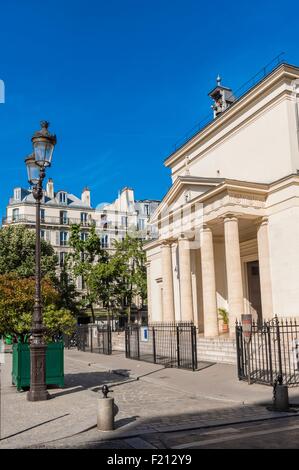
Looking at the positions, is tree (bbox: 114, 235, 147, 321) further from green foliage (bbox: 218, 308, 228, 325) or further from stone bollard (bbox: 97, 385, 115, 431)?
stone bollard (bbox: 97, 385, 115, 431)

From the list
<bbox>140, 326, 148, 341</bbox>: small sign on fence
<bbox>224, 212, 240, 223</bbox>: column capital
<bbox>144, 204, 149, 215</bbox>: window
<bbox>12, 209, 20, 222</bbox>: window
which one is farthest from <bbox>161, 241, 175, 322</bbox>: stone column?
<bbox>144, 204, 149, 215</bbox>: window

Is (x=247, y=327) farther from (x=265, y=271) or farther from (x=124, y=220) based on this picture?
(x=124, y=220)

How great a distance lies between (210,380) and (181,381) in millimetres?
863

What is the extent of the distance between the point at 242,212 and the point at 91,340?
449 inches

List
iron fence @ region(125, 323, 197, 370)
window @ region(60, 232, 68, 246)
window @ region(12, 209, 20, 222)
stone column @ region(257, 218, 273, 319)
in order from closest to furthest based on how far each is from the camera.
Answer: iron fence @ region(125, 323, 197, 370) → stone column @ region(257, 218, 273, 319) → window @ region(12, 209, 20, 222) → window @ region(60, 232, 68, 246)

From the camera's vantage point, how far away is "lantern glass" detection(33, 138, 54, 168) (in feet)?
36.0

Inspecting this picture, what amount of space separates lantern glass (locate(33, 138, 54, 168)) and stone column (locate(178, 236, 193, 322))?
15.7 m

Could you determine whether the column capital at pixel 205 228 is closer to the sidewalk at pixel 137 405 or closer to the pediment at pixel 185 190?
the pediment at pixel 185 190

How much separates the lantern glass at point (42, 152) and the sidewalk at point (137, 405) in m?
5.39

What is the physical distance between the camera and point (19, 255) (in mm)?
43562

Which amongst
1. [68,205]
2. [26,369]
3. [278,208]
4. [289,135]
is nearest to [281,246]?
[278,208]

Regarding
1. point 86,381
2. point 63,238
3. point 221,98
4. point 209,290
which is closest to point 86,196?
point 63,238
